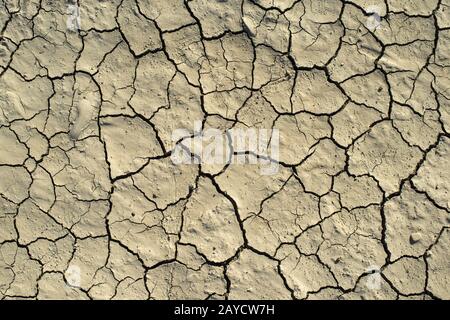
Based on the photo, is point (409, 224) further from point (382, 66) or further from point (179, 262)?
point (179, 262)

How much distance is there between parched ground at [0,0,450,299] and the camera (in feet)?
10.4

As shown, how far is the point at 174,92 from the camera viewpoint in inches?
131

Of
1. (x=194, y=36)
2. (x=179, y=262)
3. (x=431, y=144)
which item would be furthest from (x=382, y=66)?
(x=179, y=262)

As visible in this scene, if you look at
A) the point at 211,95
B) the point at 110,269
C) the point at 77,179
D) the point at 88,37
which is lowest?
the point at 110,269

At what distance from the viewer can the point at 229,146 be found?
3.27 meters

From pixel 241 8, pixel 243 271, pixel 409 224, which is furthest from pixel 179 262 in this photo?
pixel 241 8

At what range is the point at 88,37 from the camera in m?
Answer: 3.38

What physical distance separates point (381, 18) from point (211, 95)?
126 cm

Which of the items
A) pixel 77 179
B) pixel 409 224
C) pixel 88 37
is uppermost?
pixel 88 37

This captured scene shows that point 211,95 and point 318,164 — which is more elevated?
point 211,95

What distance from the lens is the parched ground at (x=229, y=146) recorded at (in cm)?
316

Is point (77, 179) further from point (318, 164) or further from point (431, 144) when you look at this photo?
point (431, 144)

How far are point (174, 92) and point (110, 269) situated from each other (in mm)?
1217

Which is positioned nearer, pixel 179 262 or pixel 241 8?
pixel 179 262
